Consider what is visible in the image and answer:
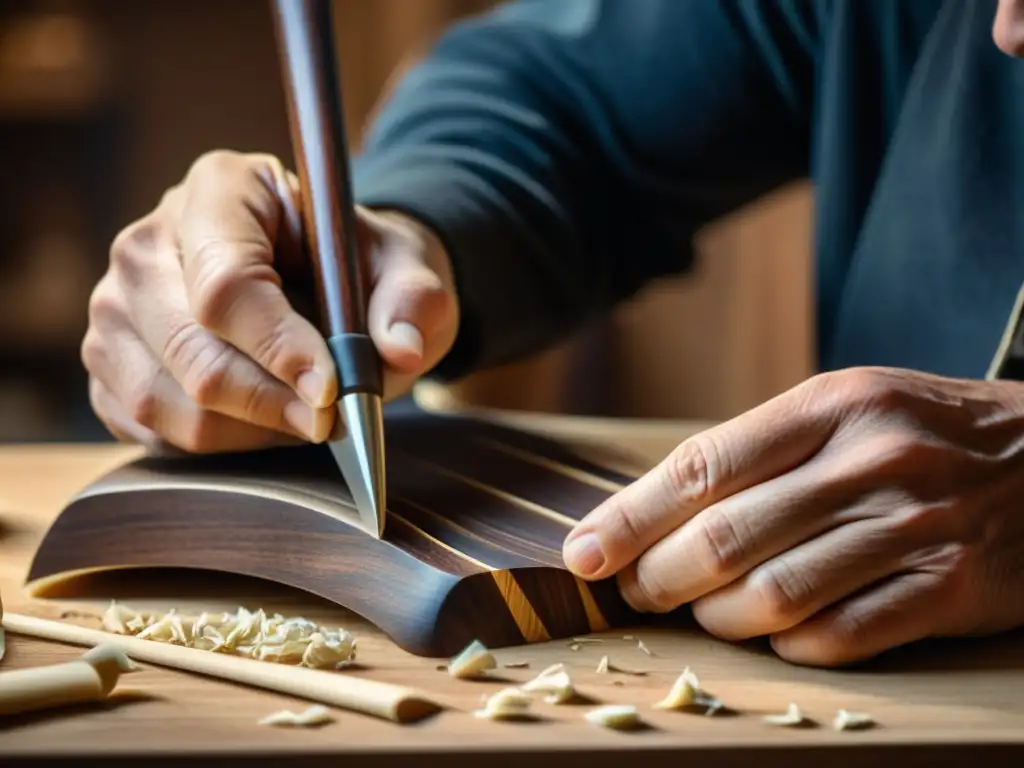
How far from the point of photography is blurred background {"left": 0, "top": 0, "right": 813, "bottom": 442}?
269cm

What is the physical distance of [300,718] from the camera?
1.50 feet

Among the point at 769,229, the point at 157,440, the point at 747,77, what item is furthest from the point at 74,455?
the point at 769,229

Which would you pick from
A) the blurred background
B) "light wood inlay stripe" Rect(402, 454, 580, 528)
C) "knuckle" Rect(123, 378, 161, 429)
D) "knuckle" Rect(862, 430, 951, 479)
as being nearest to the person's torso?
"knuckle" Rect(862, 430, 951, 479)

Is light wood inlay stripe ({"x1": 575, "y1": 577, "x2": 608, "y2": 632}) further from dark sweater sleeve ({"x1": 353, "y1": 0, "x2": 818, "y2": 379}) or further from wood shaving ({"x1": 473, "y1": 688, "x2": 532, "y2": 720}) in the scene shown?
dark sweater sleeve ({"x1": 353, "y1": 0, "x2": 818, "y2": 379})

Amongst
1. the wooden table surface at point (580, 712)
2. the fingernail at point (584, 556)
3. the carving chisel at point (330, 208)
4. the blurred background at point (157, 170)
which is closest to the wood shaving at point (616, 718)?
the wooden table surface at point (580, 712)

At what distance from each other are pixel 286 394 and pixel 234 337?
0.05 meters

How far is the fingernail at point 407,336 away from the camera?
70cm

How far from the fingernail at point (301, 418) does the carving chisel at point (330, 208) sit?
0.02 m

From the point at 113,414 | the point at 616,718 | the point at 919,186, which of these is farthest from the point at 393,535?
the point at 919,186

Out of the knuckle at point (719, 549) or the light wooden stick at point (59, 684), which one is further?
the knuckle at point (719, 549)

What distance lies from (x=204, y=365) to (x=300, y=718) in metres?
0.31

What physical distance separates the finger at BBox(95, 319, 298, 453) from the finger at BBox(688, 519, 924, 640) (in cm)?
32

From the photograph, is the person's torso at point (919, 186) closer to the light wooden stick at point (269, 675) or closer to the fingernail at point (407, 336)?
the fingernail at point (407, 336)

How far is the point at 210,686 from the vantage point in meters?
0.51
